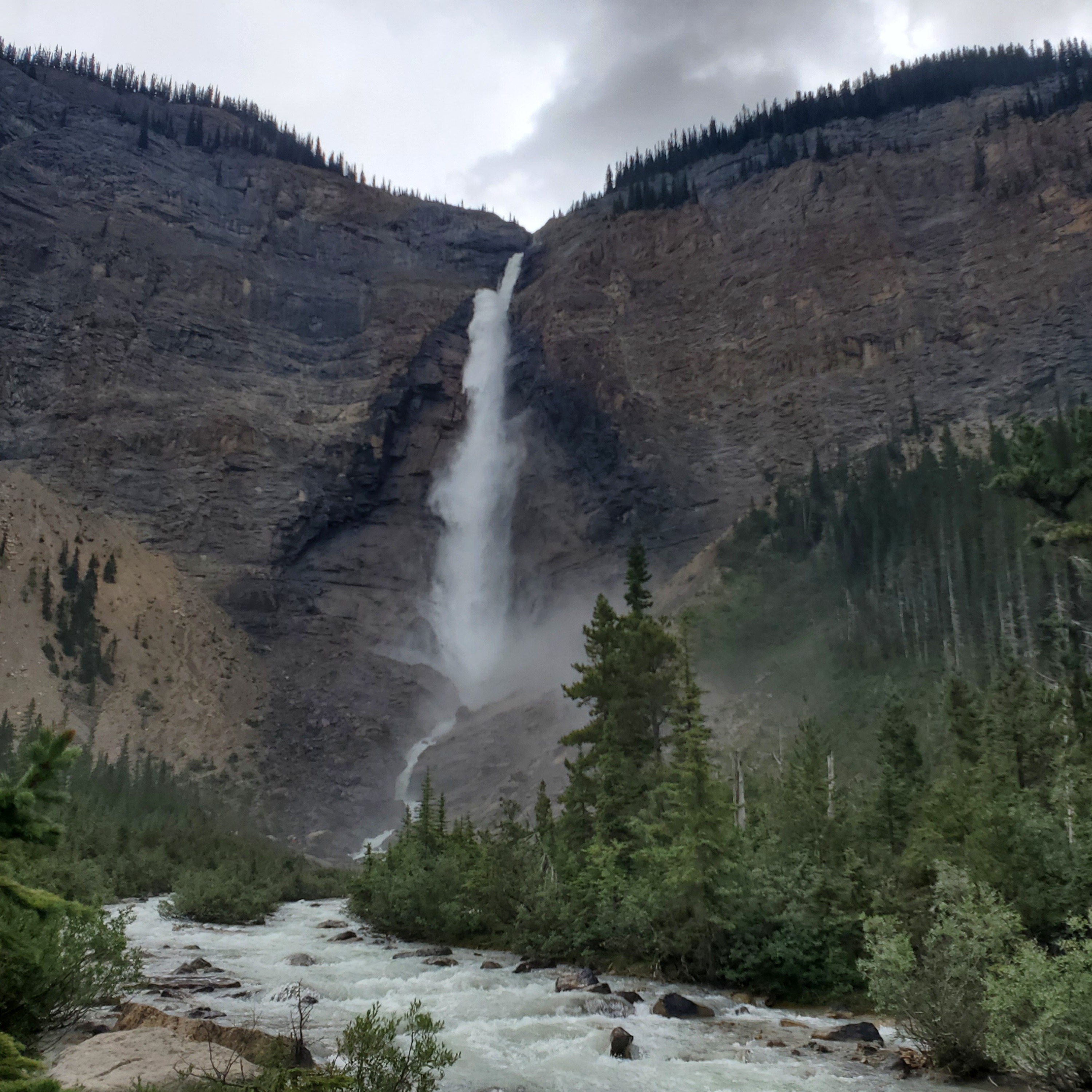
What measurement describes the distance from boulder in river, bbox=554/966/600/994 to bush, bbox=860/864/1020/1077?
684 cm

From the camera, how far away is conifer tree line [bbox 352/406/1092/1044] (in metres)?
17.5

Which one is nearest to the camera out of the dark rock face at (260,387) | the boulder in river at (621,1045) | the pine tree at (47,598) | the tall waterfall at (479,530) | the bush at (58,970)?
the bush at (58,970)

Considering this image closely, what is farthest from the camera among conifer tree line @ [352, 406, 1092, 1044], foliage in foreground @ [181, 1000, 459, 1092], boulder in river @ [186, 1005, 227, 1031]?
conifer tree line @ [352, 406, 1092, 1044]

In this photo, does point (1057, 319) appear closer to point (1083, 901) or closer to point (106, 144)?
point (1083, 901)

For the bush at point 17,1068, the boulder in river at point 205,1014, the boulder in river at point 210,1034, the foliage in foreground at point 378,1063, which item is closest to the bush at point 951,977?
the foliage in foreground at point 378,1063

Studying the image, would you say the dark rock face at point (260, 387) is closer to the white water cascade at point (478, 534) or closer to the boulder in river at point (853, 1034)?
the white water cascade at point (478, 534)

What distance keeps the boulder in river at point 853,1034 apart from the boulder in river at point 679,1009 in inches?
97.5

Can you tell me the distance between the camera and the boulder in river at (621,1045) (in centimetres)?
1487

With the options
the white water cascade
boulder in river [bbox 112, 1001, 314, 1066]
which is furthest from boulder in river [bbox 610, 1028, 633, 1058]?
the white water cascade

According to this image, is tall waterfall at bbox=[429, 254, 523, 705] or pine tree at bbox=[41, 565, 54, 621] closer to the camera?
pine tree at bbox=[41, 565, 54, 621]

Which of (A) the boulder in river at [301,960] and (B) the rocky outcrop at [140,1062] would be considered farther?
(A) the boulder in river at [301,960]

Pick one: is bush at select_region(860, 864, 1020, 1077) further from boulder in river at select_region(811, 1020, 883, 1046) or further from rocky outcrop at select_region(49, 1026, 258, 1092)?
rocky outcrop at select_region(49, 1026, 258, 1092)

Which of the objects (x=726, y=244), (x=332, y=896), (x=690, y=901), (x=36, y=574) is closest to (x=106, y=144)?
(x=36, y=574)

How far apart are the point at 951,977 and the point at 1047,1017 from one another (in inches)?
114
